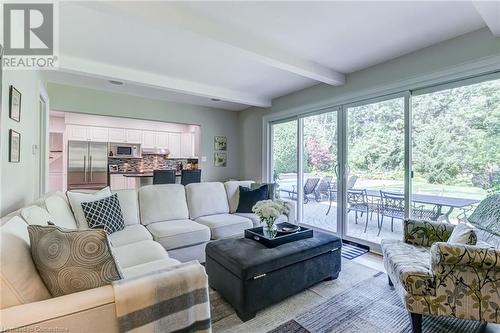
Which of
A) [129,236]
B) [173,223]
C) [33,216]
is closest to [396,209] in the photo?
[173,223]

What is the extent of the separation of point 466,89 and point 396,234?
6.34 ft

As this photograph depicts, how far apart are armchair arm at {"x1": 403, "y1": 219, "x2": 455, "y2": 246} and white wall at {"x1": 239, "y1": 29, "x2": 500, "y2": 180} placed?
1624 mm

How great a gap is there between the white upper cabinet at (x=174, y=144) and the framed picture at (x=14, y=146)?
5.86m

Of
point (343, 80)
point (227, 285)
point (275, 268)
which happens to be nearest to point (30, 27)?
point (227, 285)

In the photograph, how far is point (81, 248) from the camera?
1160 mm

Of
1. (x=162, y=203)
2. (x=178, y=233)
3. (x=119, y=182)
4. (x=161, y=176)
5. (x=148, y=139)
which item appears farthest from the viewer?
(x=148, y=139)

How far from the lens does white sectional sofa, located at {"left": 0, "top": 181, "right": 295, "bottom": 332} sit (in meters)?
0.99

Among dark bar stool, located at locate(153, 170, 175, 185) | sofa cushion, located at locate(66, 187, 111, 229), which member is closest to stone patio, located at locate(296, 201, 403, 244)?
dark bar stool, located at locate(153, 170, 175, 185)

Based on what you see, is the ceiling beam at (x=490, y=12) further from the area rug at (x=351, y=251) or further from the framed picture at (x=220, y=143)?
the framed picture at (x=220, y=143)

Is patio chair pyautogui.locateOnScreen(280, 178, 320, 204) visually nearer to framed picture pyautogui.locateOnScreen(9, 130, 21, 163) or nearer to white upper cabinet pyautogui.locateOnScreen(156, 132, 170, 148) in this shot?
framed picture pyautogui.locateOnScreen(9, 130, 21, 163)

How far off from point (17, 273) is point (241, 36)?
2509 millimetres

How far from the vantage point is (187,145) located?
813 centimetres

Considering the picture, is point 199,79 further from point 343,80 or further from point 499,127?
point 499,127

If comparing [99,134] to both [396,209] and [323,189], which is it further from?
[396,209]
